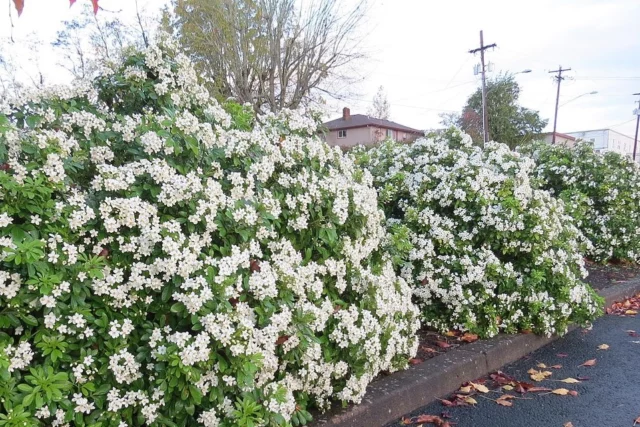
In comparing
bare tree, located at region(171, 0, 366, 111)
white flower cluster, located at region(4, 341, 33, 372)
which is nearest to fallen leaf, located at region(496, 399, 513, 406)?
white flower cluster, located at region(4, 341, 33, 372)

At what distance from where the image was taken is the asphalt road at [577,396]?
3.10 metres

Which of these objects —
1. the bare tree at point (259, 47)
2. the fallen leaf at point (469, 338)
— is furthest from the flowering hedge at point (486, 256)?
the bare tree at point (259, 47)

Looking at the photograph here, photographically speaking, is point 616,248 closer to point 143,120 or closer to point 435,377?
point 435,377

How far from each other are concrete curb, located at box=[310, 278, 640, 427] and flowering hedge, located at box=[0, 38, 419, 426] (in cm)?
13

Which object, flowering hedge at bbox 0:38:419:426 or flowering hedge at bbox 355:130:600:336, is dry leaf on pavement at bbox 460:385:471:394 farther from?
flowering hedge at bbox 0:38:419:426

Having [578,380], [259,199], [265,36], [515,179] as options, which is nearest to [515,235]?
[515,179]

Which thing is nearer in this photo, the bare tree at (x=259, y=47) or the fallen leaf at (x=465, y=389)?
the fallen leaf at (x=465, y=389)

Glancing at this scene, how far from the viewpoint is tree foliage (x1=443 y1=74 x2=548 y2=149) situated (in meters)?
35.0

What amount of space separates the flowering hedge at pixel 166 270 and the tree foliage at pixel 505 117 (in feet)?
110

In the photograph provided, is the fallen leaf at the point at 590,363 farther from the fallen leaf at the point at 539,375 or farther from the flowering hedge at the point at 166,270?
the flowering hedge at the point at 166,270

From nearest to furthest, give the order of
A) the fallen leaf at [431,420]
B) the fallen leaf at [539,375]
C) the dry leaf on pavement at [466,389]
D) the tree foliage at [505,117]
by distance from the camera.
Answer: the fallen leaf at [431,420] → the dry leaf on pavement at [466,389] → the fallen leaf at [539,375] → the tree foliage at [505,117]

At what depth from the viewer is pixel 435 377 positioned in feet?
11.0

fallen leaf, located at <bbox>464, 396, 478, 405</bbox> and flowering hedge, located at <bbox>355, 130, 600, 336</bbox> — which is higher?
flowering hedge, located at <bbox>355, 130, 600, 336</bbox>

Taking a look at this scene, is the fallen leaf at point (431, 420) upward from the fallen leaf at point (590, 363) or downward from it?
upward
